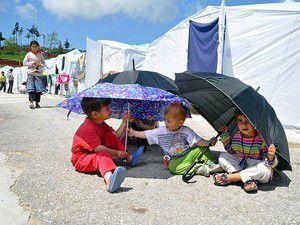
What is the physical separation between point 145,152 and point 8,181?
1799 mm

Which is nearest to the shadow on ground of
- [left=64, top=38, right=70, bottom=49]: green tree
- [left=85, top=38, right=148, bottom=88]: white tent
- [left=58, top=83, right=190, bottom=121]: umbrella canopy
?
[left=58, top=83, right=190, bottom=121]: umbrella canopy

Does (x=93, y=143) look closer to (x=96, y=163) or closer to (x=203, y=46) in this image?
(x=96, y=163)

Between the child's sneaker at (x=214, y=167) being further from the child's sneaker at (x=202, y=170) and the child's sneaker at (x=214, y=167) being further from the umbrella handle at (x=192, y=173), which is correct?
the umbrella handle at (x=192, y=173)

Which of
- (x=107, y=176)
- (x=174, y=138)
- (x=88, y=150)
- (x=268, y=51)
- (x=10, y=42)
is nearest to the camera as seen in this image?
(x=107, y=176)

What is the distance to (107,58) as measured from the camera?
14.4 metres

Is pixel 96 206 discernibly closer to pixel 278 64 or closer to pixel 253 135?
pixel 253 135

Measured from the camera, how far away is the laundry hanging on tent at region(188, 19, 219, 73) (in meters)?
8.09

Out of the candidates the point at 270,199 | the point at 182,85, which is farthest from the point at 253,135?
the point at 182,85

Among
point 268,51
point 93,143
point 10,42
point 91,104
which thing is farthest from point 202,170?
point 10,42

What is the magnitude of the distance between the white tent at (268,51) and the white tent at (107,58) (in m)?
5.43

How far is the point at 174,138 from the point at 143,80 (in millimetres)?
756

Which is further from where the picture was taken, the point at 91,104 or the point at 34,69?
the point at 34,69

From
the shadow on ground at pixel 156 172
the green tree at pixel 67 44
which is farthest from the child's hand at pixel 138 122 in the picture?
the green tree at pixel 67 44

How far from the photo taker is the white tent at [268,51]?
6785 mm
